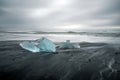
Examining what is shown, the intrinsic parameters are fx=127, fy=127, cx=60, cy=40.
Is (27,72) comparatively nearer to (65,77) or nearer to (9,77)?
(9,77)

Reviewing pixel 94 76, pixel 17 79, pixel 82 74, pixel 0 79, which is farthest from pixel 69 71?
pixel 0 79

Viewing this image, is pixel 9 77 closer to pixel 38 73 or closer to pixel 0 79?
pixel 0 79

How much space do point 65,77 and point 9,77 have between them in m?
1.74

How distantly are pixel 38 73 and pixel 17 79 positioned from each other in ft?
2.57

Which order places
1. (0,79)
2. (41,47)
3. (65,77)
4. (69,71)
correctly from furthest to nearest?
1. (41,47)
2. (69,71)
3. (65,77)
4. (0,79)

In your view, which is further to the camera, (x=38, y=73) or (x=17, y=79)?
(x=38, y=73)

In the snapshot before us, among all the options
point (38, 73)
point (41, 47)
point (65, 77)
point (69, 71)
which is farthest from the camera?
point (41, 47)

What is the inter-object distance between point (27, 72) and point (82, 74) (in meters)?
1.93

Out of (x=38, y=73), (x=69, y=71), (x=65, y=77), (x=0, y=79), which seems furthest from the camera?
(x=69, y=71)

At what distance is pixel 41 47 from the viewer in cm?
844

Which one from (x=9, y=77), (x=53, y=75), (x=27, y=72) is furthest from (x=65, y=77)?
(x=9, y=77)

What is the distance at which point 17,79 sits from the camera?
3.80 m

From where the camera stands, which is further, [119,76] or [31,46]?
[31,46]

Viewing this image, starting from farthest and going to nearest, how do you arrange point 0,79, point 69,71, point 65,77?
point 69,71
point 65,77
point 0,79
